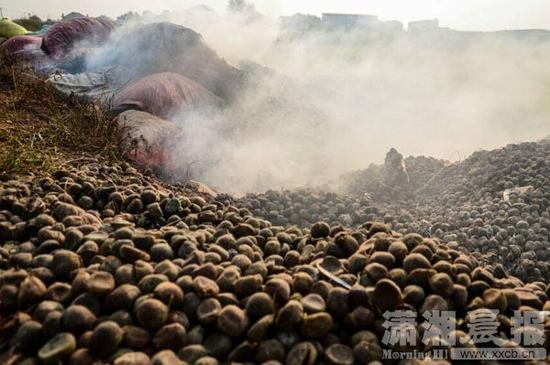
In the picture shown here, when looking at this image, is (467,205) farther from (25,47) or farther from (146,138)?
(25,47)

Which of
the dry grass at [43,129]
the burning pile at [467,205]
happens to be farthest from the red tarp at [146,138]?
the burning pile at [467,205]

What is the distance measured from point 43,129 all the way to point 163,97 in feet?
6.55

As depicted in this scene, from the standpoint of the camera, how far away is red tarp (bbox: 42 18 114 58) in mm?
8500

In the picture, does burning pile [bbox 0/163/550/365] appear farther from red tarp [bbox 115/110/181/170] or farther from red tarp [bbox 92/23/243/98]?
red tarp [bbox 92/23/243/98]

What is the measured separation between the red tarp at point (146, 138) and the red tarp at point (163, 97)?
41 cm

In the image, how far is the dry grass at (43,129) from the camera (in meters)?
3.63

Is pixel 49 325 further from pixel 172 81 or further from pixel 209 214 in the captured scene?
pixel 172 81

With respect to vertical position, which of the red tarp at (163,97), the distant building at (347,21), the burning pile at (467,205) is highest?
the distant building at (347,21)

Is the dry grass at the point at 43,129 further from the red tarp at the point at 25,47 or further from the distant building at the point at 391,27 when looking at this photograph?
the distant building at the point at 391,27

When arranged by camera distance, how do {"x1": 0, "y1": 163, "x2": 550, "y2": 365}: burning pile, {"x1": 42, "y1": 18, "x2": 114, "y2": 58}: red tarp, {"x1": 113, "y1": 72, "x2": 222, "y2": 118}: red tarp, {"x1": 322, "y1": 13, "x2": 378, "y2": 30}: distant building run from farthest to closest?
{"x1": 322, "y1": 13, "x2": 378, "y2": 30}: distant building, {"x1": 42, "y1": 18, "x2": 114, "y2": 58}: red tarp, {"x1": 113, "y1": 72, "x2": 222, "y2": 118}: red tarp, {"x1": 0, "y1": 163, "x2": 550, "y2": 365}: burning pile

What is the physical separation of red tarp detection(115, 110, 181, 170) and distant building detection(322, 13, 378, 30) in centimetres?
1146

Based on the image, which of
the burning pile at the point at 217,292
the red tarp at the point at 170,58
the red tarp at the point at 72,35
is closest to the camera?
the burning pile at the point at 217,292

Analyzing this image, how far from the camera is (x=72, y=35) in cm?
865

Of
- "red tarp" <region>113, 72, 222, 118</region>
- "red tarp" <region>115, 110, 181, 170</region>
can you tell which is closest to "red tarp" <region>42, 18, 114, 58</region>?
"red tarp" <region>113, 72, 222, 118</region>
